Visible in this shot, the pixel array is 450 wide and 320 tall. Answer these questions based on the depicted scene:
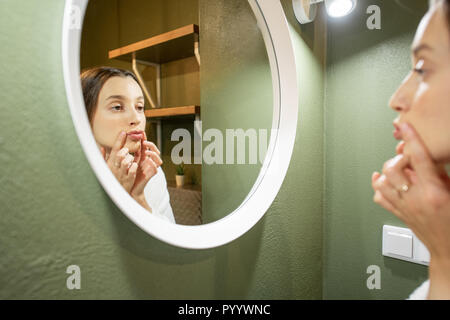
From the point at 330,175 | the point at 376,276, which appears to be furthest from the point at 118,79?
the point at 376,276

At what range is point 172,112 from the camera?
0.54 metres

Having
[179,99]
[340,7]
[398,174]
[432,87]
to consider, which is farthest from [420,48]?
[340,7]

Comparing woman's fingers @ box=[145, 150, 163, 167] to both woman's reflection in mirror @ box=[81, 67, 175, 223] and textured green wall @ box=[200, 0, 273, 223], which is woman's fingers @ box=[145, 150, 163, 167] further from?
textured green wall @ box=[200, 0, 273, 223]

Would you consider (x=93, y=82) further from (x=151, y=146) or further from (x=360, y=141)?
(x=360, y=141)

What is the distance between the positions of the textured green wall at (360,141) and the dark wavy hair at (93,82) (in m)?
0.65

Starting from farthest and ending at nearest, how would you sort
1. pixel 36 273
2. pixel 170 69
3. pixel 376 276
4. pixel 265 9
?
1. pixel 376 276
2. pixel 265 9
3. pixel 170 69
4. pixel 36 273

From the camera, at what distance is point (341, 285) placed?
0.88m

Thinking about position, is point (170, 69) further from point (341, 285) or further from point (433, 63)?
point (341, 285)

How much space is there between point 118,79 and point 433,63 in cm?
45

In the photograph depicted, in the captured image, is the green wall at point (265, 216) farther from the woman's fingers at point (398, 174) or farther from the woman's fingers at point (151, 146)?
the woman's fingers at point (398, 174)

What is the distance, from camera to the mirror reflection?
468 mm

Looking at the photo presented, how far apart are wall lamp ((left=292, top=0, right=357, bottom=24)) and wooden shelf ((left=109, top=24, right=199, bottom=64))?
1.16 ft

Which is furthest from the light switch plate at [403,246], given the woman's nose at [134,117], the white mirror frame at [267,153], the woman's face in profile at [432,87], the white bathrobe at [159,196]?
the woman's nose at [134,117]

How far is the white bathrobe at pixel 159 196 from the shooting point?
521 millimetres
